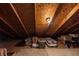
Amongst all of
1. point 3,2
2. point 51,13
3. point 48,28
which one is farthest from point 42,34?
point 3,2

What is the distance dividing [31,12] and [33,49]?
0.34 meters

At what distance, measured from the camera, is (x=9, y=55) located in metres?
1.12

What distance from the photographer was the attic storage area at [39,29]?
Result: 1.03 meters

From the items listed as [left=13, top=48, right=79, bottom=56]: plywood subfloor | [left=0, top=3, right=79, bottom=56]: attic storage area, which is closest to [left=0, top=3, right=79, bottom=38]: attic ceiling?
[left=0, top=3, right=79, bottom=56]: attic storage area

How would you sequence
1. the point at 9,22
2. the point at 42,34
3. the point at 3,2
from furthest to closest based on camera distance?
the point at 42,34, the point at 9,22, the point at 3,2

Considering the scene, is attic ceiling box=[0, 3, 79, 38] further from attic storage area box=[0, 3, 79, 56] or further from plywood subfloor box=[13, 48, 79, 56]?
plywood subfloor box=[13, 48, 79, 56]

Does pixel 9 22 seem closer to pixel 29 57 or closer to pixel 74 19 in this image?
pixel 29 57

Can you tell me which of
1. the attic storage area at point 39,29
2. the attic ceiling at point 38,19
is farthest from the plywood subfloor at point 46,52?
the attic ceiling at point 38,19

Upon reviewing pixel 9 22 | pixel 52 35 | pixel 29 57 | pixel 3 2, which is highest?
pixel 3 2

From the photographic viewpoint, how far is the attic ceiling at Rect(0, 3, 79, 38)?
1018 mm

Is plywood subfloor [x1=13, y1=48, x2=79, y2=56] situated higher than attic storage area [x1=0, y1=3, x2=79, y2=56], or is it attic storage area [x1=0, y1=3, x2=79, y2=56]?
attic storage area [x1=0, y1=3, x2=79, y2=56]

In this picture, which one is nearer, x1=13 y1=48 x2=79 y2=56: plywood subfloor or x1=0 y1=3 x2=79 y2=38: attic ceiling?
x1=0 y1=3 x2=79 y2=38: attic ceiling

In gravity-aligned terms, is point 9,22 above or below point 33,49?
above

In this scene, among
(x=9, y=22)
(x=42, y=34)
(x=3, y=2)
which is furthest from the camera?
(x=42, y=34)
